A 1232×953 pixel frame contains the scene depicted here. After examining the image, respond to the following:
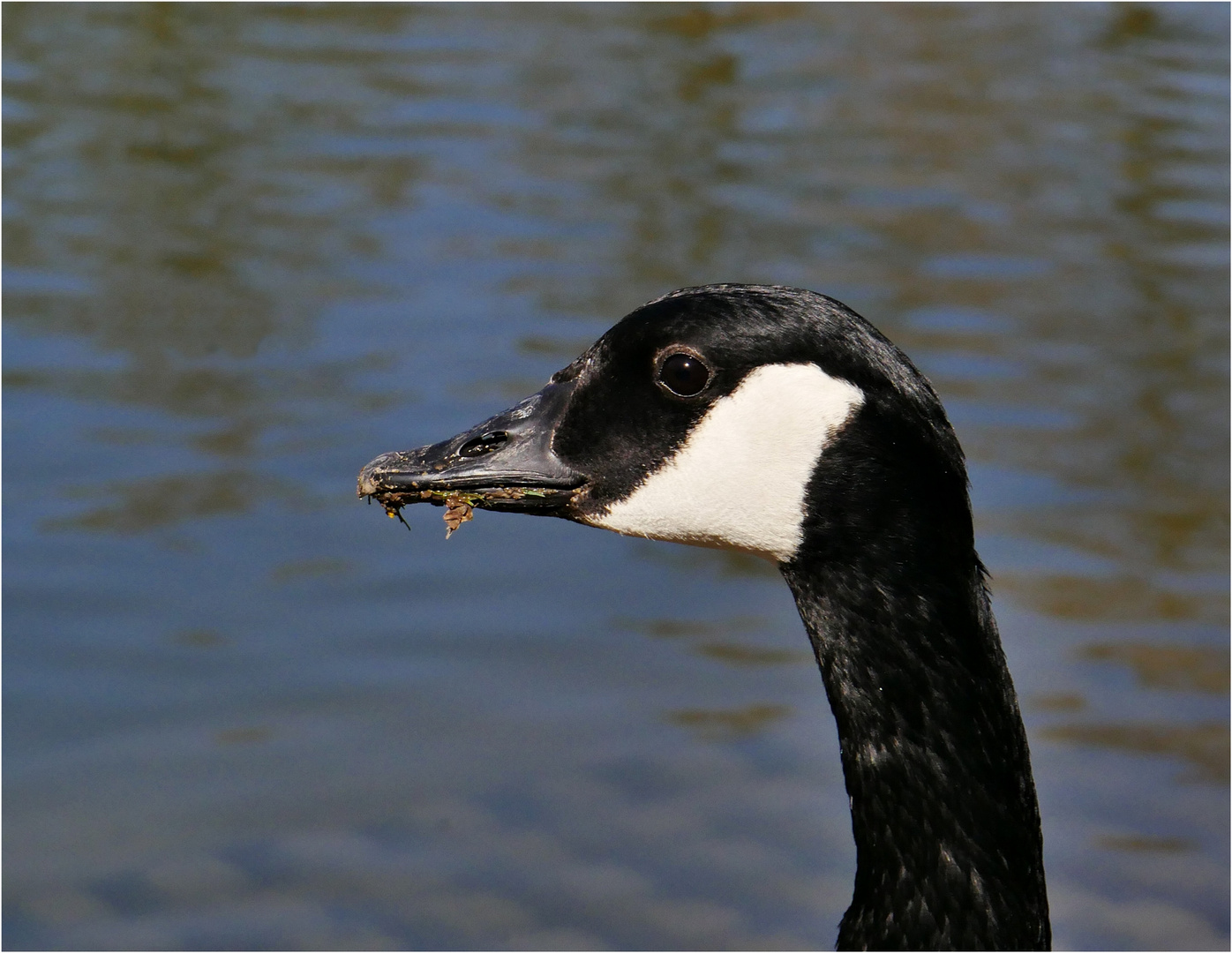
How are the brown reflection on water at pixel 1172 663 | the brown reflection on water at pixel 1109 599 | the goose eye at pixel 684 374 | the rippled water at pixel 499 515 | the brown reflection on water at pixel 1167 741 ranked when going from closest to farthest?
the goose eye at pixel 684 374
the rippled water at pixel 499 515
the brown reflection on water at pixel 1167 741
the brown reflection on water at pixel 1172 663
the brown reflection on water at pixel 1109 599

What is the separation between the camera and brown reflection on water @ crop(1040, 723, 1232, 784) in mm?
6723

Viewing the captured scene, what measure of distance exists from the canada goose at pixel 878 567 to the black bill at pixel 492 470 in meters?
0.31

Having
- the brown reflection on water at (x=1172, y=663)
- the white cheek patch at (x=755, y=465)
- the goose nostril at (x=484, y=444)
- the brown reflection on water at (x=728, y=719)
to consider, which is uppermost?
the brown reflection on water at (x=1172, y=663)

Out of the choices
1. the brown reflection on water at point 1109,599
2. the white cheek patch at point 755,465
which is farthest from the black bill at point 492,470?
the brown reflection on water at point 1109,599

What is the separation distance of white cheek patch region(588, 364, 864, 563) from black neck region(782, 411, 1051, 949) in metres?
0.08

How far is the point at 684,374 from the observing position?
350cm

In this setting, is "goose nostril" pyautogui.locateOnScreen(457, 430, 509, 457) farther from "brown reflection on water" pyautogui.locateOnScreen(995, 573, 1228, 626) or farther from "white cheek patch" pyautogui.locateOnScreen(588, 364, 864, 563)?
"brown reflection on water" pyautogui.locateOnScreen(995, 573, 1228, 626)

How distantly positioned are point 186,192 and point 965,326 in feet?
18.5

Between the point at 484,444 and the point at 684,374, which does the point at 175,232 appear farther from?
the point at 684,374

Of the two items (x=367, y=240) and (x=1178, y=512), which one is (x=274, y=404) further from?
(x=1178, y=512)

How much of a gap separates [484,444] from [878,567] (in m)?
0.96

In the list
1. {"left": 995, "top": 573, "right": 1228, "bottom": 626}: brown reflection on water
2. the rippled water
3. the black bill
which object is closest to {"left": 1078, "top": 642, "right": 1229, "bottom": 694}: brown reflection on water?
the rippled water

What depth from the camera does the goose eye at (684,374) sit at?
3480 mm

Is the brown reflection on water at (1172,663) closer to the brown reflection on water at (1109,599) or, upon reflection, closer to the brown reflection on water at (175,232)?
the brown reflection on water at (1109,599)
